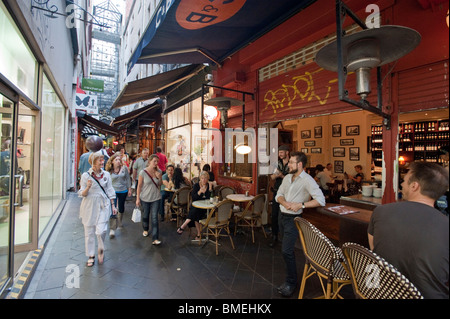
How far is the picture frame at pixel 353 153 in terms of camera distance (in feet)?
31.3

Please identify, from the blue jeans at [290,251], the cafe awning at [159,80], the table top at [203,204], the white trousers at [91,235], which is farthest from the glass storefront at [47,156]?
the blue jeans at [290,251]

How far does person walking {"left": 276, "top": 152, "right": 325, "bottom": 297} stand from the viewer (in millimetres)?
3025

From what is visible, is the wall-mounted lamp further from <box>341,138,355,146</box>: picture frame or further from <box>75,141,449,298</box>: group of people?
<box>341,138,355,146</box>: picture frame

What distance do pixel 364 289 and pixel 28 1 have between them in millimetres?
5041

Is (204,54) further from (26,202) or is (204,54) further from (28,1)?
(26,202)

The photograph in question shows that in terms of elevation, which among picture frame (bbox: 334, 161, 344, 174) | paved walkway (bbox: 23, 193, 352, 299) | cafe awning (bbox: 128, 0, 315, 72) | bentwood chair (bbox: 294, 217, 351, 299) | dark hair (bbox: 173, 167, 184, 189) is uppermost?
cafe awning (bbox: 128, 0, 315, 72)

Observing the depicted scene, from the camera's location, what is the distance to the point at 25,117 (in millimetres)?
3953

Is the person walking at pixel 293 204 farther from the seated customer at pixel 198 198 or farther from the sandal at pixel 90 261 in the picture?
the sandal at pixel 90 261

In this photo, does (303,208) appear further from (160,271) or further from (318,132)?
(318,132)

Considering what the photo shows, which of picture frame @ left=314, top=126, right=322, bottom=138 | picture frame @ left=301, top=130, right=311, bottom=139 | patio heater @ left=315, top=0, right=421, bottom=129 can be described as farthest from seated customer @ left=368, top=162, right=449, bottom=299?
picture frame @ left=301, top=130, right=311, bottom=139

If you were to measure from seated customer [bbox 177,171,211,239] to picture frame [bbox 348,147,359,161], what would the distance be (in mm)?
7169

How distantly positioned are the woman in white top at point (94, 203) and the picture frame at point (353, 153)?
30.5ft

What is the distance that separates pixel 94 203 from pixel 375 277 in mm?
3840
